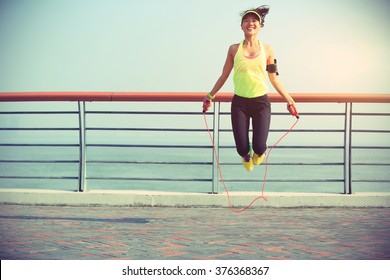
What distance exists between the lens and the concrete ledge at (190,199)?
7473mm

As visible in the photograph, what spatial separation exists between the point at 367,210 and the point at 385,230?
4.76ft

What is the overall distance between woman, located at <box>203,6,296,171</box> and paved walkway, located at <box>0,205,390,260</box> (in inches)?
33.0

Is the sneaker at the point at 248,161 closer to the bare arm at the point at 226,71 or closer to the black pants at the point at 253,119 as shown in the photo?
the black pants at the point at 253,119

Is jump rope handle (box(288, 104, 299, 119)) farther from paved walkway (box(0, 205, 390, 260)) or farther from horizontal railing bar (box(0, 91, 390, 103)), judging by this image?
horizontal railing bar (box(0, 91, 390, 103))

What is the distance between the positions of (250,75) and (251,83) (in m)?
0.08

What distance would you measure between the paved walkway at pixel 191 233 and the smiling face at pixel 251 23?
1771 millimetres

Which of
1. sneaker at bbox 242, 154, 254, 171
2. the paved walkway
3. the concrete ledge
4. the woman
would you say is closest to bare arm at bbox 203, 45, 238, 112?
the woman

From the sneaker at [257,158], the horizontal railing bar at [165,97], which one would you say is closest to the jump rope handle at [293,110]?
the sneaker at [257,158]

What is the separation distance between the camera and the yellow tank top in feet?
17.6

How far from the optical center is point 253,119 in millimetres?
5613

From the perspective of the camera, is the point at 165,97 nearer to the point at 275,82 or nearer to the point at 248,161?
the point at 248,161

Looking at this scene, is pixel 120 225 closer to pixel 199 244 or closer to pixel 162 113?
pixel 199 244

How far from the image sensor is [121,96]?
7.30m
